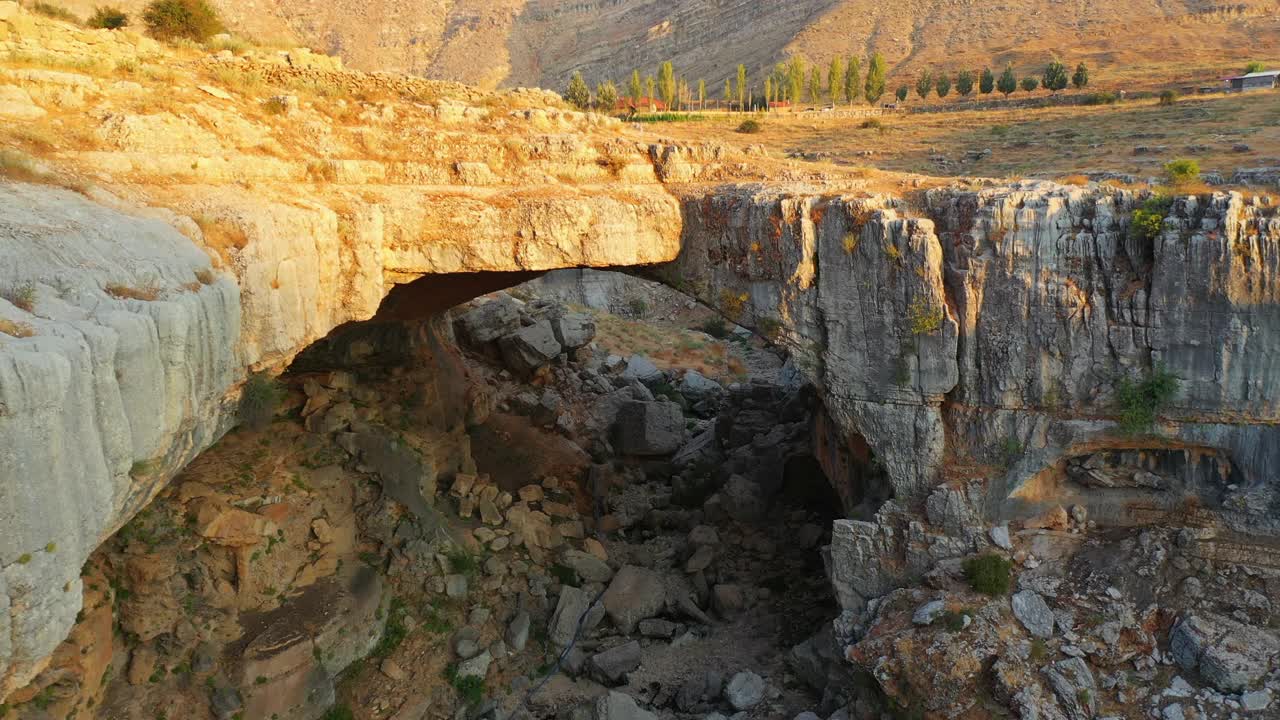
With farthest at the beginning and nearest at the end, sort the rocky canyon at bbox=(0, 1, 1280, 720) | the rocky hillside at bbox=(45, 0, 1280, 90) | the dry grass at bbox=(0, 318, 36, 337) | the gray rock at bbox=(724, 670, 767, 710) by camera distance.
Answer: the rocky hillside at bbox=(45, 0, 1280, 90)
the gray rock at bbox=(724, 670, 767, 710)
the rocky canyon at bbox=(0, 1, 1280, 720)
the dry grass at bbox=(0, 318, 36, 337)

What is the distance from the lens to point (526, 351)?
23.3 m

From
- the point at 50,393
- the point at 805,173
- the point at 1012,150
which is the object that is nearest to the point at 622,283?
the point at 1012,150

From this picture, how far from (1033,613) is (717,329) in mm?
23581

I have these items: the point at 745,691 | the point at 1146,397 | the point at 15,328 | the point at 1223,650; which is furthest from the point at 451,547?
the point at 1223,650

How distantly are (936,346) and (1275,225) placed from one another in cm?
445

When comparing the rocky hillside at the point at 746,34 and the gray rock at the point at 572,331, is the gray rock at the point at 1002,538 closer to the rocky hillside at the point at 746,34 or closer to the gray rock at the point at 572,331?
the gray rock at the point at 572,331

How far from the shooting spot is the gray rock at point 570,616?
15.4m

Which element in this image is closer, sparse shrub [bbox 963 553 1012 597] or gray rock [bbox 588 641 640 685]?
sparse shrub [bbox 963 553 1012 597]

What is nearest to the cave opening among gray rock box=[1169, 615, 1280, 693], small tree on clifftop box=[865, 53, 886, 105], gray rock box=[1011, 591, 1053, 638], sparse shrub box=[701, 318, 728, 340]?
gray rock box=[1011, 591, 1053, 638]

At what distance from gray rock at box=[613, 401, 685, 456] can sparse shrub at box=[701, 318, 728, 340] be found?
1251cm

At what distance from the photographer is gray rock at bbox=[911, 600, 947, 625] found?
39.6 feet

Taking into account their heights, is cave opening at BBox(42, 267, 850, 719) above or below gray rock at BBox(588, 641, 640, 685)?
above

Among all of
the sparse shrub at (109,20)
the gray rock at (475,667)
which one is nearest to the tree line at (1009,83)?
the sparse shrub at (109,20)

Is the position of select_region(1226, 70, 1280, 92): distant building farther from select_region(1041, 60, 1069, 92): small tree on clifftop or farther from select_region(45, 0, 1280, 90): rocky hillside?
select_region(1041, 60, 1069, 92): small tree on clifftop
